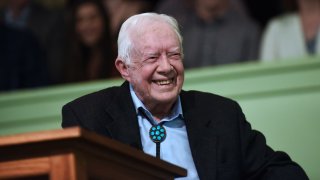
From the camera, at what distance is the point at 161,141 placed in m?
3.05

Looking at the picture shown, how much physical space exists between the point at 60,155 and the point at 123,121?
Answer: 3.14 ft

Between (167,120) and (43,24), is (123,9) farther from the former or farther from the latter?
(167,120)

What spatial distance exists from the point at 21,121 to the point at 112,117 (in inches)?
94.2

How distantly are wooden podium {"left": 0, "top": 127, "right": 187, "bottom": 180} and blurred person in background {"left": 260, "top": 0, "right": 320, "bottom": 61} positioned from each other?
272 centimetres

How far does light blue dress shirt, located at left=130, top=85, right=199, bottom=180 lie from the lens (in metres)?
3.06

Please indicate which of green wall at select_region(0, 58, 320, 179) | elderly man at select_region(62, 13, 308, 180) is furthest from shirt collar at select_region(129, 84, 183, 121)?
green wall at select_region(0, 58, 320, 179)

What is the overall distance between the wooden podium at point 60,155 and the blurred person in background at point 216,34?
110 inches

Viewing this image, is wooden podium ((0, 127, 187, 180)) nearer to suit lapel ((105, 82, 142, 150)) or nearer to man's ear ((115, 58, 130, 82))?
Result: suit lapel ((105, 82, 142, 150))

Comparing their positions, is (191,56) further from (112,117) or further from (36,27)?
(112,117)

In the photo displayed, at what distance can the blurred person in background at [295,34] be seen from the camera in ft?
15.9

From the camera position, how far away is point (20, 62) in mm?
5660

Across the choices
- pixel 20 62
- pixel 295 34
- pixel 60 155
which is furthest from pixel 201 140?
pixel 20 62

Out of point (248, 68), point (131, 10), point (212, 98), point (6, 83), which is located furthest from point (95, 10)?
point (212, 98)

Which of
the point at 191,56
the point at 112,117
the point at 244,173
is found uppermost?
the point at 191,56
